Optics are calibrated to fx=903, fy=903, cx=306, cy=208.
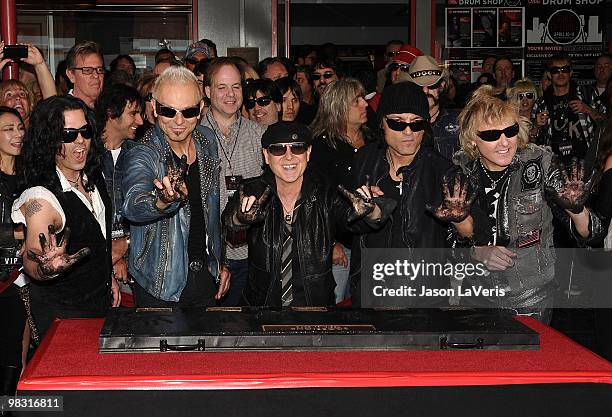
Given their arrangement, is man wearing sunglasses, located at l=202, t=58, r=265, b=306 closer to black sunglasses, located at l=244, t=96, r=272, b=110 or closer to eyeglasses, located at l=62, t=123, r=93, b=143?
black sunglasses, located at l=244, t=96, r=272, b=110

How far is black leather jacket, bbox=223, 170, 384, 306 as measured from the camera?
415cm

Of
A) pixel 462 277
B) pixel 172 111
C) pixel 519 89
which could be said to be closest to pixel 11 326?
pixel 172 111

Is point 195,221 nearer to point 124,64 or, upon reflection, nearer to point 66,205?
point 66,205

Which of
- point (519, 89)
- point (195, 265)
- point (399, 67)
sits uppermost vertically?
point (399, 67)

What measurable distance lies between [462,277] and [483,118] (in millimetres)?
802

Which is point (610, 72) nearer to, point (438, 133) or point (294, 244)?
point (438, 133)

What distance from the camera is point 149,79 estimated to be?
6750 mm

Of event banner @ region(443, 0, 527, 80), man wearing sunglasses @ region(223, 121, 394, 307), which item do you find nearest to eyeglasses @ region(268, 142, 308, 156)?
man wearing sunglasses @ region(223, 121, 394, 307)

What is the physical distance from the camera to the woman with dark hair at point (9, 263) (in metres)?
3.97

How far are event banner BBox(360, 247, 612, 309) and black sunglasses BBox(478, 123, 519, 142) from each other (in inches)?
19.3

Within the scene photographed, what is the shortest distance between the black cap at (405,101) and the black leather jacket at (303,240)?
0.65 meters

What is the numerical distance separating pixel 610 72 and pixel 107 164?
7447 mm

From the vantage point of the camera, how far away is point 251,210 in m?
3.98

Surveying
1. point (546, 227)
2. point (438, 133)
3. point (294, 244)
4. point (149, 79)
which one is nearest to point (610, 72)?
point (438, 133)
